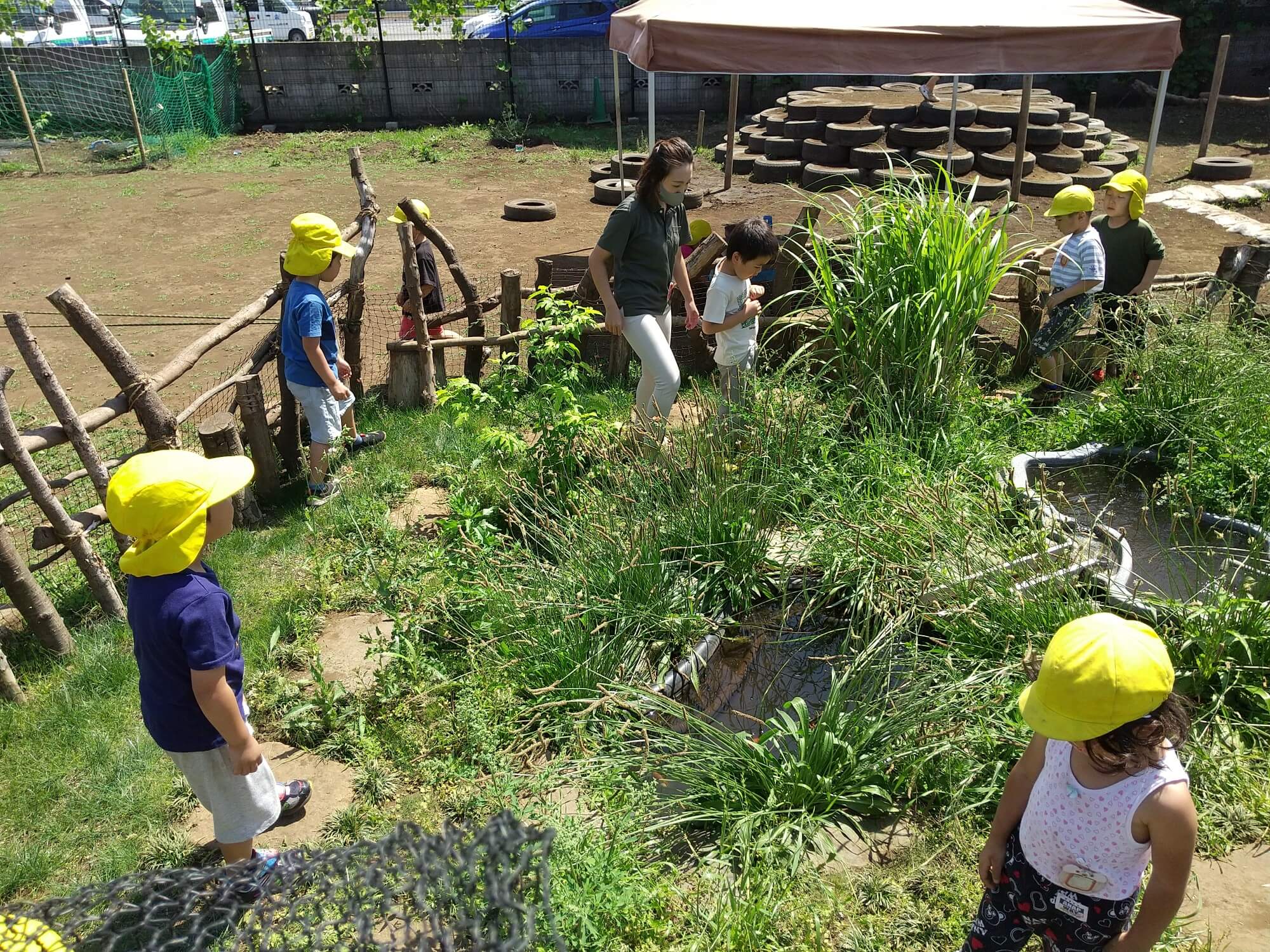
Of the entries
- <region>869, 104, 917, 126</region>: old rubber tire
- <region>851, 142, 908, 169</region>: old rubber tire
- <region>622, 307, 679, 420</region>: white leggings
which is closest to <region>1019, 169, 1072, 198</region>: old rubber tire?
<region>851, 142, 908, 169</region>: old rubber tire

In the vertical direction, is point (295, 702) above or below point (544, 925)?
below

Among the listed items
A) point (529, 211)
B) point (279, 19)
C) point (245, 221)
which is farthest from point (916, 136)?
point (279, 19)

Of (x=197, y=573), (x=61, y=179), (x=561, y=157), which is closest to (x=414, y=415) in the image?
(x=197, y=573)

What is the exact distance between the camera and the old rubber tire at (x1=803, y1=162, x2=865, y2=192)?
38.3 ft

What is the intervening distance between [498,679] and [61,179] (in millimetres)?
13820

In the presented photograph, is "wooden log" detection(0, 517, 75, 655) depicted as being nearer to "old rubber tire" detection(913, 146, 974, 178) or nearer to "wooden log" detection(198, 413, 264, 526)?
"wooden log" detection(198, 413, 264, 526)

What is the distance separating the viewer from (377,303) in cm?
880

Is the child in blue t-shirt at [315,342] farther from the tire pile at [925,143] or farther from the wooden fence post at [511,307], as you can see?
the tire pile at [925,143]

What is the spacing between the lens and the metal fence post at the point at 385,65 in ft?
55.6

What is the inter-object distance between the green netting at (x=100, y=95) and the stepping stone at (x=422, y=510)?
1372 cm

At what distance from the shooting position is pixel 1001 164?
11828 millimetres

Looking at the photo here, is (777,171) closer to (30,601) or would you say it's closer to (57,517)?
(57,517)

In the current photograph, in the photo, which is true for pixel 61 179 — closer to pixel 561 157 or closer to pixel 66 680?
pixel 561 157

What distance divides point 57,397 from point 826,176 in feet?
32.2
